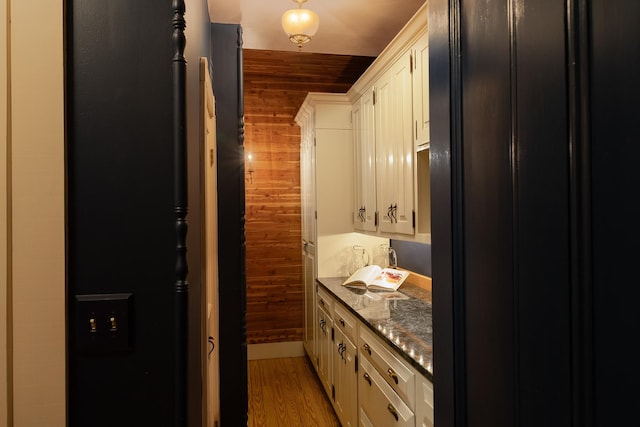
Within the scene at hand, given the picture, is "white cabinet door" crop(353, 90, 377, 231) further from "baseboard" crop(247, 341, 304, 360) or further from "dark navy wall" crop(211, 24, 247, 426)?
"baseboard" crop(247, 341, 304, 360)

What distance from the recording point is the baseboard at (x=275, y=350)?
4316 mm

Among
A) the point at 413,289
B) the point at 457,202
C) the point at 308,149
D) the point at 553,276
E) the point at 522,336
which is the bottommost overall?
the point at 413,289

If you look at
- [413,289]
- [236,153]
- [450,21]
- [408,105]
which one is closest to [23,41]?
[450,21]

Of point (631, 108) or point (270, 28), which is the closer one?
point (631, 108)

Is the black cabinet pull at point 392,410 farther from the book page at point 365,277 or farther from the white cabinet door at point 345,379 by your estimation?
the book page at point 365,277

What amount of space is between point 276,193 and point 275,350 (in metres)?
1.66

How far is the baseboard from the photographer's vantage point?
432 centimetres

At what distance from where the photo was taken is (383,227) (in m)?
2.91

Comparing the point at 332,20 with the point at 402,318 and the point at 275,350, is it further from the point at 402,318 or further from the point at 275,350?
the point at 275,350

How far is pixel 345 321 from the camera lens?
2.69 metres

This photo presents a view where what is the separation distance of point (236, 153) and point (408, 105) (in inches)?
41.7

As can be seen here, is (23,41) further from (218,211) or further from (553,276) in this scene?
(218,211)

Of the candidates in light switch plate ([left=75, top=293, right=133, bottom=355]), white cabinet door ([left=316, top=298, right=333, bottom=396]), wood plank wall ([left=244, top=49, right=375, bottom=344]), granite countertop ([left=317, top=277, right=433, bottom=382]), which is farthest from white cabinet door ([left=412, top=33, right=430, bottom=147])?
wood plank wall ([left=244, top=49, right=375, bottom=344])

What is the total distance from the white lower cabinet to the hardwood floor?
0.15 metres
